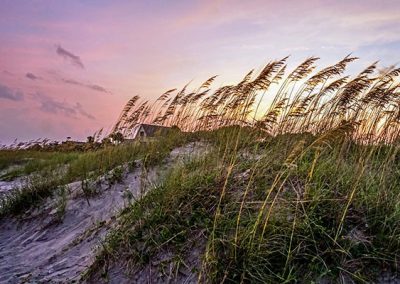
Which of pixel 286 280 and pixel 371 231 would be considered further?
pixel 371 231

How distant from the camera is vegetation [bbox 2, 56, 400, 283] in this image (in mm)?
4008

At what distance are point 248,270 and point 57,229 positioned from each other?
4647 mm

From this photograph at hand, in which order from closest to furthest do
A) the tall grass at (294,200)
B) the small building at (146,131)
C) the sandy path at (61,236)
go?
the tall grass at (294,200)
the sandy path at (61,236)
the small building at (146,131)

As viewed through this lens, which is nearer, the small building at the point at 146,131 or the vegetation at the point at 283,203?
the vegetation at the point at 283,203

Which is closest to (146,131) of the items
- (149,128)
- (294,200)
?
(149,128)

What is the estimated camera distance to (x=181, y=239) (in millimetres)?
4719

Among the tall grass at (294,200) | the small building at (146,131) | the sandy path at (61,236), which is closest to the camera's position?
the tall grass at (294,200)

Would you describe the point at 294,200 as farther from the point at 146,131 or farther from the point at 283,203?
the point at 146,131

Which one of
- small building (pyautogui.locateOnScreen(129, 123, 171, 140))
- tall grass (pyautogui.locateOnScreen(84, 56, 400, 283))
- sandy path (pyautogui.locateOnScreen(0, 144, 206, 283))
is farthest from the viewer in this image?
small building (pyautogui.locateOnScreen(129, 123, 171, 140))

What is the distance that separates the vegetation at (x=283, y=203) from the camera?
158 inches

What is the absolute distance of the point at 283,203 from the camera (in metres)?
4.67

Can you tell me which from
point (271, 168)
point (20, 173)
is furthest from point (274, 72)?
point (20, 173)

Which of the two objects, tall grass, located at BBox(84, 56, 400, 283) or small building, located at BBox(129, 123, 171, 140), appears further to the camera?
small building, located at BBox(129, 123, 171, 140)

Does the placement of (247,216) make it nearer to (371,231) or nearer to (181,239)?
(181,239)
